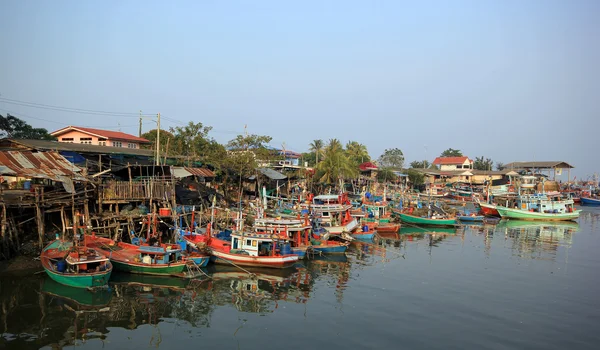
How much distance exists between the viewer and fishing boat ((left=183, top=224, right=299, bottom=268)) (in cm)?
2384

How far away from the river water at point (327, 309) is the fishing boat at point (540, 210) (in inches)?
962

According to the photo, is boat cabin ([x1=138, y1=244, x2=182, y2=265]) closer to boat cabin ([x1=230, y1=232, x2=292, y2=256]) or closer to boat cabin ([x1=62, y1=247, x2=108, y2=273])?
boat cabin ([x1=62, y1=247, x2=108, y2=273])

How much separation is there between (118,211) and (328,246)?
532 inches

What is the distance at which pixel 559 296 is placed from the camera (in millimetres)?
21906

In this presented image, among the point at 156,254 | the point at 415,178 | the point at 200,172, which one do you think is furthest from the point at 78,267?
the point at 415,178

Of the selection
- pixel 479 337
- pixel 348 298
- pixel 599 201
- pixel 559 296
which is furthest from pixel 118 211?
pixel 599 201

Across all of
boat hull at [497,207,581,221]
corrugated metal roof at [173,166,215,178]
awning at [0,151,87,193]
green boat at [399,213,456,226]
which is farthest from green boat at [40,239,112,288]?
boat hull at [497,207,581,221]

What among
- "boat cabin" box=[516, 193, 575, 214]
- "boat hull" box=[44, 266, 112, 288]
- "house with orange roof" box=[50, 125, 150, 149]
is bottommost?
"boat hull" box=[44, 266, 112, 288]

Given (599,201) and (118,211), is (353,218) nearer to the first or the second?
(118,211)

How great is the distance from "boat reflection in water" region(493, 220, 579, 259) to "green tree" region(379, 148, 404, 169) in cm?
4192

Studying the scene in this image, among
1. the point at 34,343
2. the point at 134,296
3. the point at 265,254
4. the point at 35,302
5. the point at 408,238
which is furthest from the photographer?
the point at 408,238

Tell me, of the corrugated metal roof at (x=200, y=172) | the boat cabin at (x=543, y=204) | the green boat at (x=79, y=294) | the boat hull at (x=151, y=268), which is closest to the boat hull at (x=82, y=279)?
the green boat at (x=79, y=294)

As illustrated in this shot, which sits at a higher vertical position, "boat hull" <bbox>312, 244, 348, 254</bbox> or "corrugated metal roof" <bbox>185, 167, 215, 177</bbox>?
"corrugated metal roof" <bbox>185, 167, 215, 177</bbox>

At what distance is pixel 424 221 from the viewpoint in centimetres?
4381
